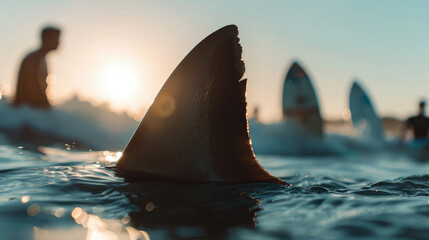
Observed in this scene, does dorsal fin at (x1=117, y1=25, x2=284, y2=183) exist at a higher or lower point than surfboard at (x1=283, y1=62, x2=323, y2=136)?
lower

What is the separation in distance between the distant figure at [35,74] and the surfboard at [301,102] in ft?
31.8

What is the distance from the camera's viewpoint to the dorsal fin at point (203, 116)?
2486 mm

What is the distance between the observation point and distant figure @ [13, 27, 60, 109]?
22.1ft

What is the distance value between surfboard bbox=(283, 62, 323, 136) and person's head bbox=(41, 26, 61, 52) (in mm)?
9624

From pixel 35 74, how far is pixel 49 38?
70 cm

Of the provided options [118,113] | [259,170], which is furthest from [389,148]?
[259,170]

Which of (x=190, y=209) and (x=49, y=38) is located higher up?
(x=49, y=38)

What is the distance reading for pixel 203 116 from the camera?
8.23ft

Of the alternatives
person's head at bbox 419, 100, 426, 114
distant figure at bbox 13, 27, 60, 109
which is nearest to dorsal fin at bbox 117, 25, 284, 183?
distant figure at bbox 13, 27, 60, 109

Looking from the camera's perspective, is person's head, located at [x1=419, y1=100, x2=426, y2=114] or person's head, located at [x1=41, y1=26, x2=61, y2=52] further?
person's head, located at [x1=419, y1=100, x2=426, y2=114]

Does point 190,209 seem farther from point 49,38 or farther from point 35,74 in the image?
point 49,38

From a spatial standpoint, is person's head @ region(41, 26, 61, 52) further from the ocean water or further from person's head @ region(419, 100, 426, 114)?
person's head @ region(419, 100, 426, 114)

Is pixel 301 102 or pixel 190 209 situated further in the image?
pixel 301 102

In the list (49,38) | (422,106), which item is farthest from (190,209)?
(422,106)
